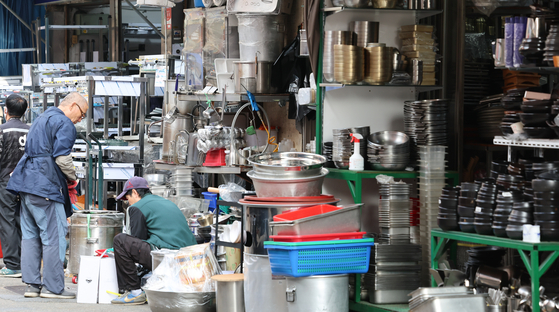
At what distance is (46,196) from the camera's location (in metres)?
7.27

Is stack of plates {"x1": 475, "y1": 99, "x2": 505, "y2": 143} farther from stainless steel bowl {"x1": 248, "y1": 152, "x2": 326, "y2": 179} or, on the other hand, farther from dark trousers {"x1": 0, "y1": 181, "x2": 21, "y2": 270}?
dark trousers {"x1": 0, "y1": 181, "x2": 21, "y2": 270}

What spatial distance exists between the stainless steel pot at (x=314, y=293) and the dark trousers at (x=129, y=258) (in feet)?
7.21

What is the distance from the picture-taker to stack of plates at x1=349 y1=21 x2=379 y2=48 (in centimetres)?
631

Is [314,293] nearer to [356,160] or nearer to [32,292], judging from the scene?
[356,160]

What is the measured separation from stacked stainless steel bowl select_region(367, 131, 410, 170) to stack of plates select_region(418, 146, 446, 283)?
5.4 inches

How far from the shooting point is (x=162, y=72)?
11.8 metres

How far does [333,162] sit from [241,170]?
1.77m

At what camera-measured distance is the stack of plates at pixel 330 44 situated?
622 cm

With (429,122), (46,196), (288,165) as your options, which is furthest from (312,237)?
(46,196)

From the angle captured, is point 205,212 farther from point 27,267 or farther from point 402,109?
point 402,109

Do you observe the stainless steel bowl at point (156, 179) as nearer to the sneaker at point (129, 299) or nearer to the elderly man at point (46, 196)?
the elderly man at point (46, 196)

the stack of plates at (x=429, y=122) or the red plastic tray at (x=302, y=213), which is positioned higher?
the stack of plates at (x=429, y=122)

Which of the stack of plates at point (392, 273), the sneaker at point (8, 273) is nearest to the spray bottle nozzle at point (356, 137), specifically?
the stack of plates at point (392, 273)

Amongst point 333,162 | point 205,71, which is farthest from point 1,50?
point 333,162
